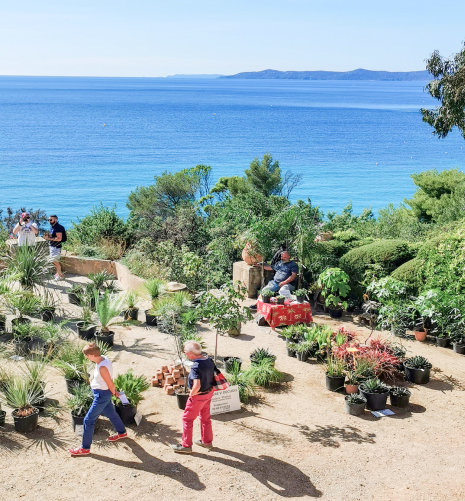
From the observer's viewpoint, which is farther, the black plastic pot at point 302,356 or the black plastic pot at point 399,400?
the black plastic pot at point 302,356

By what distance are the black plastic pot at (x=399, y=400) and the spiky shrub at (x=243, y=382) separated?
5.99ft

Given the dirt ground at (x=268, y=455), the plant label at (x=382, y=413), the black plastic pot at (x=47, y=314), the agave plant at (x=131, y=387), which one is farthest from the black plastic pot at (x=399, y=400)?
the black plastic pot at (x=47, y=314)

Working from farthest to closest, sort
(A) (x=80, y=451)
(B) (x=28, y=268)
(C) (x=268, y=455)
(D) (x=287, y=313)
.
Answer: (D) (x=287, y=313)
(B) (x=28, y=268)
(C) (x=268, y=455)
(A) (x=80, y=451)

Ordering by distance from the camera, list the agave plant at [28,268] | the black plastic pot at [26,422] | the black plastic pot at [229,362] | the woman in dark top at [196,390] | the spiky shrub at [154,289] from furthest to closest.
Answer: the spiky shrub at [154,289] → the agave plant at [28,268] → the black plastic pot at [229,362] → the black plastic pot at [26,422] → the woman in dark top at [196,390]

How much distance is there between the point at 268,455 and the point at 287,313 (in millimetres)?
4526

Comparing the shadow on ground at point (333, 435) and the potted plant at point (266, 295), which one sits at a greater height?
the potted plant at point (266, 295)

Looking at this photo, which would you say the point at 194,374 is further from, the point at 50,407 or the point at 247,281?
the point at 247,281

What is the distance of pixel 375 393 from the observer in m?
7.49

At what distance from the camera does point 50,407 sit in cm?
708

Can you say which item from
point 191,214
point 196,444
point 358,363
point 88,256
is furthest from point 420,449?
point 191,214

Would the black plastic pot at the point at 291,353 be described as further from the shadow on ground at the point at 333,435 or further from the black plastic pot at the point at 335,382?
the shadow on ground at the point at 333,435

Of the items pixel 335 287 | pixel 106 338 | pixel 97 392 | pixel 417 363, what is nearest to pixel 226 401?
pixel 97 392

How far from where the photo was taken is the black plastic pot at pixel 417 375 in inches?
329

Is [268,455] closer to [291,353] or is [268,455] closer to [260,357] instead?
[260,357]
